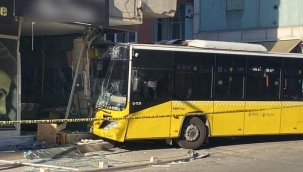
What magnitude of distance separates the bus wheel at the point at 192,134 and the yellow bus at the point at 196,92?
20 mm

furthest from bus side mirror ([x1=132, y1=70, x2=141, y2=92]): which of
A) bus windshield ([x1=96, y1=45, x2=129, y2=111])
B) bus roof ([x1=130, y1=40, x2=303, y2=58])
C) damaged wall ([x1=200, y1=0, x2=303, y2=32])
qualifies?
damaged wall ([x1=200, y1=0, x2=303, y2=32])

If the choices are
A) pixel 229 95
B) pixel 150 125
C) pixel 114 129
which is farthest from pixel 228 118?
pixel 114 129

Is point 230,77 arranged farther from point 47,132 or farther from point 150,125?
point 47,132

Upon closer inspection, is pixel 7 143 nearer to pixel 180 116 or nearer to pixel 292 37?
pixel 180 116

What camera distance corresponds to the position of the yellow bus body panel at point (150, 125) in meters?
13.5

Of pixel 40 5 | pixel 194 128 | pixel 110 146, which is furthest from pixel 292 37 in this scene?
pixel 40 5

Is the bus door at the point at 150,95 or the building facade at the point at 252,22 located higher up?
the building facade at the point at 252,22

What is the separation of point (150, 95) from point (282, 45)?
12.5 metres

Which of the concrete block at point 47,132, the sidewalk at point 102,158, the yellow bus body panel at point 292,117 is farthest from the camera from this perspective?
the yellow bus body panel at point 292,117

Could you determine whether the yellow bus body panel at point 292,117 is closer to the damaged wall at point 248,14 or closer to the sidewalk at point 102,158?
the sidewalk at point 102,158

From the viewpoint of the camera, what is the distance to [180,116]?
14.3 m

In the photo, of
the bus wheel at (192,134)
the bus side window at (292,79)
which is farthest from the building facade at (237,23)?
the bus wheel at (192,134)

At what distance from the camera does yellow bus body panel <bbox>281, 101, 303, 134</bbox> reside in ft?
52.7

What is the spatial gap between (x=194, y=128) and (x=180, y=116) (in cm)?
63
